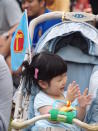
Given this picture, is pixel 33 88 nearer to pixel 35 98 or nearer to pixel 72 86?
pixel 35 98

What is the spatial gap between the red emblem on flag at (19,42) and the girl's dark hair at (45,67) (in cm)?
13

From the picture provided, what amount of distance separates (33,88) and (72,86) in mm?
437

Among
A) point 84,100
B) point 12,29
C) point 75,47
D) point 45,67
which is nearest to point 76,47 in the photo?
point 75,47

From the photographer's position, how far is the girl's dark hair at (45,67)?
4289 mm

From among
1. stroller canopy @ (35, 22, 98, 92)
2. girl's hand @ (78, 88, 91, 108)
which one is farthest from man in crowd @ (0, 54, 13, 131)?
girl's hand @ (78, 88, 91, 108)

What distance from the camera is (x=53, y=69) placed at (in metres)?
4.28

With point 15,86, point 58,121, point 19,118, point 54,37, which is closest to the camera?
point 58,121

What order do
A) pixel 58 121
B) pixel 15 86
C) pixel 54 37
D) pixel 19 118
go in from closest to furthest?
pixel 58 121, pixel 19 118, pixel 54 37, pixel 15 86

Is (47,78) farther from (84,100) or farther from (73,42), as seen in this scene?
(73,42)

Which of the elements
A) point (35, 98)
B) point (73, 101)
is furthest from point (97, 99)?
point (35, 98)

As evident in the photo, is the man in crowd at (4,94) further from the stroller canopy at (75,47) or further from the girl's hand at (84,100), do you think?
the girl's hand at (84,100)

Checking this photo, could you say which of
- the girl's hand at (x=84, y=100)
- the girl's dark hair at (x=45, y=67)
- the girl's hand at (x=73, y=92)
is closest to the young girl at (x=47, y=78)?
the girl's dark hair at (x=45, y=67)

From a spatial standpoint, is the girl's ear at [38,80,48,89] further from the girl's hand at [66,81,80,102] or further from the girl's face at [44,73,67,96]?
the girl's hand at [66,81,80,102]

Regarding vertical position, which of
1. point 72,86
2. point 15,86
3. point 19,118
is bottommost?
point 15,86
